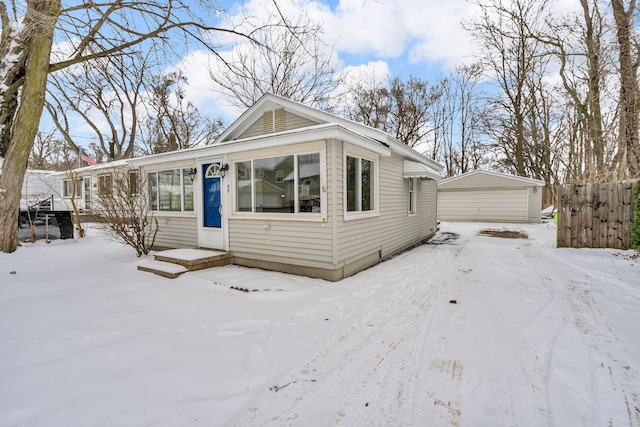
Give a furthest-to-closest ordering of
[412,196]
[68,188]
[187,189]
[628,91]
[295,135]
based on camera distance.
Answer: [68,188]
[412,196]
[628,91]
[187,189]
[295,135]

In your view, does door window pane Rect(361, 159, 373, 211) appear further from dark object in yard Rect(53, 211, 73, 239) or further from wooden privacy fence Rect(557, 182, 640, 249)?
dark object in yard Rect(53, 211, 73, 239)

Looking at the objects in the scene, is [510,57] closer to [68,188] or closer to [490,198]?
[490,198]

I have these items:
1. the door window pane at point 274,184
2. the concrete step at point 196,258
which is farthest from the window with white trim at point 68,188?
the door window pane at point 274,184

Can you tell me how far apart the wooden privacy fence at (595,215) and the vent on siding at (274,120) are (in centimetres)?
737

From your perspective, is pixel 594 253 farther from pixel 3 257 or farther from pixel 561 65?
pixel 3 257

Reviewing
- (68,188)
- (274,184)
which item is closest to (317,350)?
(274,184)

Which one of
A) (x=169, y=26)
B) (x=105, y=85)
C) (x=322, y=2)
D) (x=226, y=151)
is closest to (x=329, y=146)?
(x=226, y=151)

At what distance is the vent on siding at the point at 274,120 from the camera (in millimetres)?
7289

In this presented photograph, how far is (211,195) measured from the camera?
7164mm

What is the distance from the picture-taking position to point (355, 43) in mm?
11250

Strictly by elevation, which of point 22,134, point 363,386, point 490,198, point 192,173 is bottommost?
point 363,386

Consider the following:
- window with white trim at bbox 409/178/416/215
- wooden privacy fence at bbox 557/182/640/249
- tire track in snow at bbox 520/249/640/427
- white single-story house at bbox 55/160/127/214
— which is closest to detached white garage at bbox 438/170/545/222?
wooden privacy fence at bbox 557/182/640/249

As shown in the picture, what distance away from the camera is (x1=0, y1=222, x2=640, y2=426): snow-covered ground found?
210 centimetres

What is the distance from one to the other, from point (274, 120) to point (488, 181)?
1449 centimetres
